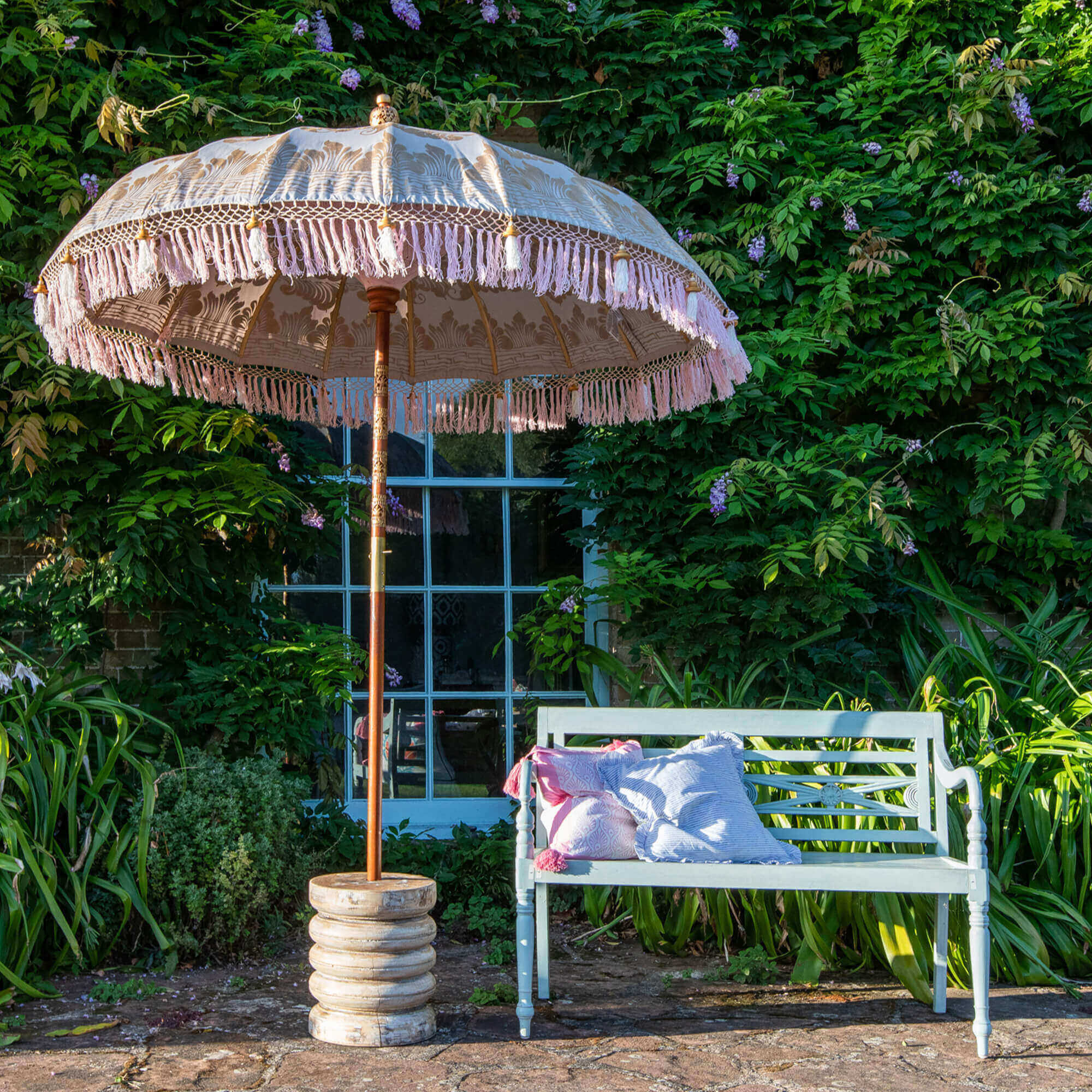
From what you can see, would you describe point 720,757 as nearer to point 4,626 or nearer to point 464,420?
point 464,420

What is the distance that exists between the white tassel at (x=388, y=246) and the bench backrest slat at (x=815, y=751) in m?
1.71

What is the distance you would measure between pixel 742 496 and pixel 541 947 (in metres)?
2.34

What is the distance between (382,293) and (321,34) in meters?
2.56

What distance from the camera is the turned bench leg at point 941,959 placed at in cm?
319

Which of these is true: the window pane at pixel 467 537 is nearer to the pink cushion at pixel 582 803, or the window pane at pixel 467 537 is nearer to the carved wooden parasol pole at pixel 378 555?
the pink cushion at pixel 582 803

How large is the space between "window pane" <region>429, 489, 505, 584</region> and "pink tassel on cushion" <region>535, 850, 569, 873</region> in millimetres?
2353

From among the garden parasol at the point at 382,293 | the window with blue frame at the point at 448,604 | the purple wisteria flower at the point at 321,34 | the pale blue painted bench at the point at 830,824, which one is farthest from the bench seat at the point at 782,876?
the purple wisteria flower at the point at 321,34

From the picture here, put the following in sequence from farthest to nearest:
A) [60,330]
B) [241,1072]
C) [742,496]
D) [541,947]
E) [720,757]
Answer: [742,496]
[720,757]
[541,947]
[60,330]
[241,1072]

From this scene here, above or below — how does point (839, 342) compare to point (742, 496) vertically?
above

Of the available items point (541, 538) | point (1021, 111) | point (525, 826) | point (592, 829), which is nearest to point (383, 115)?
point (525, 826)

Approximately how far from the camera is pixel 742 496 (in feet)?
15.9

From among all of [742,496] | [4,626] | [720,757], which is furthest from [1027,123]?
[4,626]

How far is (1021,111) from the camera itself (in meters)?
5.34

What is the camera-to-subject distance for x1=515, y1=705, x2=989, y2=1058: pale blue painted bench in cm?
298
